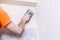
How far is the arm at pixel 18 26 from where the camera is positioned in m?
1.04

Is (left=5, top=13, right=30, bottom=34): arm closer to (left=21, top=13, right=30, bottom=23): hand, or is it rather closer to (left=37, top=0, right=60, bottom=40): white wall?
(left=21, top=13, right=30, bottom=23): hand

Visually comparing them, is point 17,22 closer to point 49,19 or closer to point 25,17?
point 25,17

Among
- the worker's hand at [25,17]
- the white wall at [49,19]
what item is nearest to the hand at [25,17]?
the worker's hand at [25,17]

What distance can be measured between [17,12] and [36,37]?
280mm

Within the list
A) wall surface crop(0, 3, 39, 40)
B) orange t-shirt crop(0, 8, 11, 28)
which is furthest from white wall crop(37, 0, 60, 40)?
orange t-shirt crop(0, 8, 11, 28)

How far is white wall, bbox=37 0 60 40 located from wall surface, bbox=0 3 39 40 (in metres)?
0.07

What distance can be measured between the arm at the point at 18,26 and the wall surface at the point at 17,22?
0.03m

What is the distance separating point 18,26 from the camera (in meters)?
1.09

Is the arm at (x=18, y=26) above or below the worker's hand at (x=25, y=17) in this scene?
below

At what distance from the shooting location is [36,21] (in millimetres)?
1171

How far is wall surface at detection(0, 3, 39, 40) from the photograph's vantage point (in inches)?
42.6

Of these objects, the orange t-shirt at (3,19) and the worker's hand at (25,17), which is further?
the worker's hand at (25,17)

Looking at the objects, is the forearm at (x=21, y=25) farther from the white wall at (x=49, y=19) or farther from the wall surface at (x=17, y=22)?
the white wall at (x=49, y=19)

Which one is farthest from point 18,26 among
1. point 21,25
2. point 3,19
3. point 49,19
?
point 49,19
